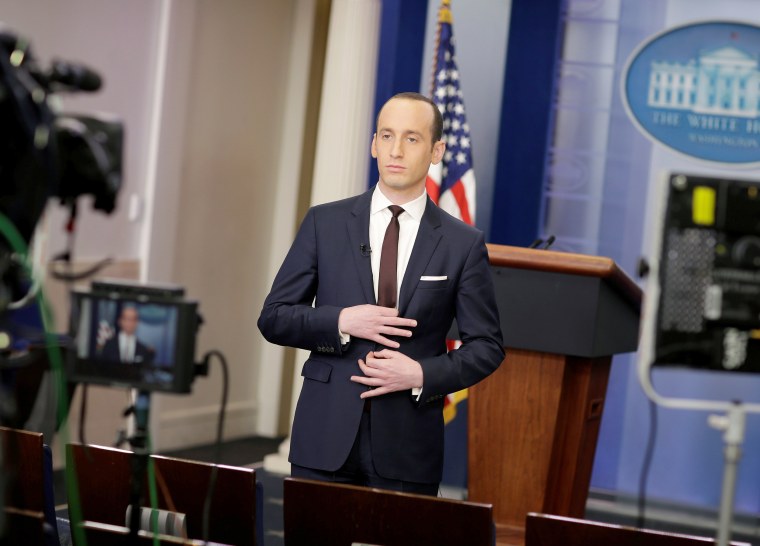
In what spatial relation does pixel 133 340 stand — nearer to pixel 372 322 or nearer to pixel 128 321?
pixel 128 321

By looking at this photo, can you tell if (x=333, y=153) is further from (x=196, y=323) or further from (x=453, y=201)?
(x=196, y=323)

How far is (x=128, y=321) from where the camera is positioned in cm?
171

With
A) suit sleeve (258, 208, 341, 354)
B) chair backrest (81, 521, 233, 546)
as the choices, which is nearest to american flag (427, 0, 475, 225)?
suit sleeve (258, 208, 341, 354)

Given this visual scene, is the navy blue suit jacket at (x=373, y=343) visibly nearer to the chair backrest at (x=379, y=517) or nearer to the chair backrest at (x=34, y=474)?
the chair backrest at (x=379, y=517)

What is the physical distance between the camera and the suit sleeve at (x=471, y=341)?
2629 mm

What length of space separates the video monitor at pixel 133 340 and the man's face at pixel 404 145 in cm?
108

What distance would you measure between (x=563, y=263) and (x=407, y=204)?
1024mm

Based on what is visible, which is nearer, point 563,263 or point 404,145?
point 404,145

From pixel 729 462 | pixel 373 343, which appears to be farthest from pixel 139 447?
pixel 373 343

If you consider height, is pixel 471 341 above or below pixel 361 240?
below

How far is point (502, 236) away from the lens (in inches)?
237

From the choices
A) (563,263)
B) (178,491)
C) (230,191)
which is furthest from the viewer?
(230,191)

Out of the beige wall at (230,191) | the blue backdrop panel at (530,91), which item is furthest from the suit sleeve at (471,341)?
the beige wall at (230,191)

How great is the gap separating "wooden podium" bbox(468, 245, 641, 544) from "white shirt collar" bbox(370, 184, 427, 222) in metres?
0.95
